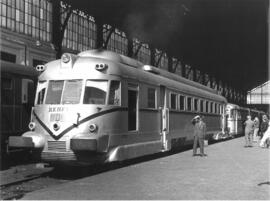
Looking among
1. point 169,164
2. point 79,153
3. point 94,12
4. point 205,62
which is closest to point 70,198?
point 79,153

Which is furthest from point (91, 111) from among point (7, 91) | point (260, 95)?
point (260, 95)

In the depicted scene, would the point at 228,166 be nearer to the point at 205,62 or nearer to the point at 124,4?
the point at 124,4

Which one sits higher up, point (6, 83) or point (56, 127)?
point (6, 83)

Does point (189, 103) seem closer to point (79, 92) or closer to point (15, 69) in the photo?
point (15, 69)

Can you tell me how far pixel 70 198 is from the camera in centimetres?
890

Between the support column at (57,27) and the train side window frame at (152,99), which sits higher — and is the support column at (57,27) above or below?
above

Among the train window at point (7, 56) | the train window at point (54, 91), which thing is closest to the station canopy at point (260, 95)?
the train window at point (7, 56)

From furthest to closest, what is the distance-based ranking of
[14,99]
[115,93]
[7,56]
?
[7,56] → [14,99] → [115,93]

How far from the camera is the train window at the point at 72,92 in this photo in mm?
12602

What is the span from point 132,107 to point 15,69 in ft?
12.7

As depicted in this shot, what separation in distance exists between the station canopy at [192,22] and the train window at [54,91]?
8.87 m

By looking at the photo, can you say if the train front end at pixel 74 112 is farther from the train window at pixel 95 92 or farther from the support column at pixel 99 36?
the support column at pixel 99 36

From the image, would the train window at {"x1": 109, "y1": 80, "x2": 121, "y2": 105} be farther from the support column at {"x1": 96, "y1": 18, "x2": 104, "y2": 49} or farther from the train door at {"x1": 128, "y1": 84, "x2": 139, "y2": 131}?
the support column at {"x1": 96, "y1": 18, "x2": 104, "y2": 49}

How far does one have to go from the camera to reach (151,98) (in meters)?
16.0
